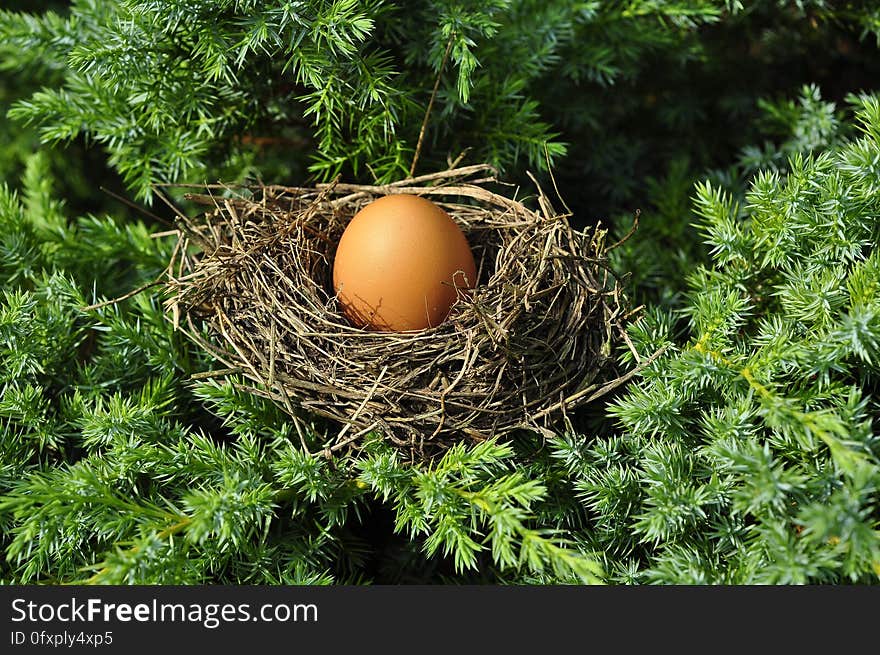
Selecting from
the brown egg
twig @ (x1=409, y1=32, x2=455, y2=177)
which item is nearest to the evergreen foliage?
twig @ (x1=409, y1=32, x2=455, y2=177)

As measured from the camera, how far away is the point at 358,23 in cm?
102

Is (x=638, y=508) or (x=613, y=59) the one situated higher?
(x=613, y=59)

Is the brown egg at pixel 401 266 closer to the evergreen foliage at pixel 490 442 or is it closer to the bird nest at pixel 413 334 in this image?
the bird nest at pixel 413 334

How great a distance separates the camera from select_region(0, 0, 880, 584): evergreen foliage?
2.85 ft

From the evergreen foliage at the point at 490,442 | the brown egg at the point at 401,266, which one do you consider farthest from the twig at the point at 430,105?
the brown egg at the point at 401,266

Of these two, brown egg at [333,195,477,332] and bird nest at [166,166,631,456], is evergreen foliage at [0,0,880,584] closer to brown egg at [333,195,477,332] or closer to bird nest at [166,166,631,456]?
bird nest at [166,166,631,456]

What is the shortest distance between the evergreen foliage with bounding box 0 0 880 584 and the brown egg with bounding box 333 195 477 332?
0.58ft

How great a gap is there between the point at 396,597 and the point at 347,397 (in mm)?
263

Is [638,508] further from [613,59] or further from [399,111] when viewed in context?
[613,59]

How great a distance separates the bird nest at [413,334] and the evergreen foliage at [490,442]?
47 millimetres

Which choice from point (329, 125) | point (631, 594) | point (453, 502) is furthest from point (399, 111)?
point (631, 594)

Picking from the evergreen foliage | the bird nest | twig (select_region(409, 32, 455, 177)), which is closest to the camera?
the evergreen foliage

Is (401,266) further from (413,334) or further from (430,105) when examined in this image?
(430,105)

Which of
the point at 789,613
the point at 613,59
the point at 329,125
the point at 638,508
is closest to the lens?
the point at 789,613
